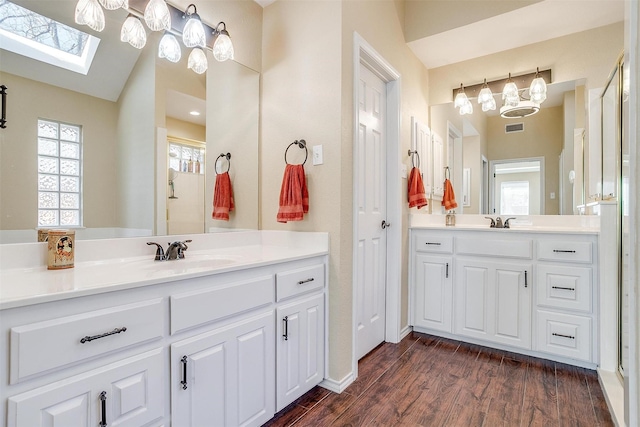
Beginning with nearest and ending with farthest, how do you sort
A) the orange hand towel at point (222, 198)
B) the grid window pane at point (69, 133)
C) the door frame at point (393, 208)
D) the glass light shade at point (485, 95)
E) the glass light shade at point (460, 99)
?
1. the grid window pane at point (69, 133)
2. the orange hand towel at point (222, 198)
3. the door frame at point (393, 208)
4. the glass light shade at point (485, 95)
5. the glass light shade at point (460, 99)

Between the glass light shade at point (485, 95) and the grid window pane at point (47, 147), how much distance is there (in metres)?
3.10

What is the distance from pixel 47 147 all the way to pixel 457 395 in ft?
7.80

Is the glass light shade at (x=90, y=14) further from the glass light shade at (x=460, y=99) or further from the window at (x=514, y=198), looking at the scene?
the window at (x=514, y=198)

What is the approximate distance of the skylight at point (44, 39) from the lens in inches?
48.7

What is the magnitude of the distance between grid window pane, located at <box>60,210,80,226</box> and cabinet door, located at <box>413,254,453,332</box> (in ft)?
7.69

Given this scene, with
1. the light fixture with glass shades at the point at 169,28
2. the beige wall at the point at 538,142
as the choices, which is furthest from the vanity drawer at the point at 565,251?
the light fixture with glass shades at the point at 169,28

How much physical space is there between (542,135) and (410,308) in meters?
1.85

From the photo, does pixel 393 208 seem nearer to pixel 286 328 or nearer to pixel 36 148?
pixel 286 328

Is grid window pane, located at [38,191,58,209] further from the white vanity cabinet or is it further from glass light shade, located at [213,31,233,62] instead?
glass light shade, located at [213,31,233,62]

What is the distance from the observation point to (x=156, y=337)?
108cm

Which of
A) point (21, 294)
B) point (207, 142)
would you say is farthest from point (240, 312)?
point (207, 142)

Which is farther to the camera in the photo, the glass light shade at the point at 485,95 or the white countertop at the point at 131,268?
the glass light shade at the point at 485,95

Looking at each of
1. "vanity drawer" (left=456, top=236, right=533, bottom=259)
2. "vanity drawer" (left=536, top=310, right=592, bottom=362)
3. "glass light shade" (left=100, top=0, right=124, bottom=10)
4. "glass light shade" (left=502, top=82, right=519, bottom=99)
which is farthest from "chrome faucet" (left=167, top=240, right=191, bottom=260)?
"glass light shade" (left=502, top=82, right=519, bottom=99)

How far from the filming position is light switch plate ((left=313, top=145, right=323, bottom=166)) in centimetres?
190
